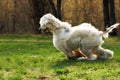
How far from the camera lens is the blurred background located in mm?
28125

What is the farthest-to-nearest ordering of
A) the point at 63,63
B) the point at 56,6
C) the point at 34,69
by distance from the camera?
the point at 56,6, the point at 63,63, the point at 34,69

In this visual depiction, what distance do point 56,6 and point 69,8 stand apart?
1425mm

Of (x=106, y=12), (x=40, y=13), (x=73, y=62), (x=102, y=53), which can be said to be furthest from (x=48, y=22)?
(x=40, y=13)

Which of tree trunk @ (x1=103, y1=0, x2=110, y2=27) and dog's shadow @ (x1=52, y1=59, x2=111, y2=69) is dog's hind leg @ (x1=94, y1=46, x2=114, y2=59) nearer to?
dog's shadow @ (x1=52, y1=59, x2=111, y2=69)

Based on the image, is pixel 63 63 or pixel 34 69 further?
pixel 63 63

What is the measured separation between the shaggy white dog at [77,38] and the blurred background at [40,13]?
1557 centimetres

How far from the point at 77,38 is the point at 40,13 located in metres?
16.5

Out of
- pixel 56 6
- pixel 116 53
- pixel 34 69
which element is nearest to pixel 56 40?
pixel 34 69

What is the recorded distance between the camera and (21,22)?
28.9 metres

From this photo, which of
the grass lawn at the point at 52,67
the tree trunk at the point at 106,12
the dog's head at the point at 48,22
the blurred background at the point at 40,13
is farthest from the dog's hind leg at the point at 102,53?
the blurred background at the point at 40,13

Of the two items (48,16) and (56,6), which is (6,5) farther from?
(48,16)

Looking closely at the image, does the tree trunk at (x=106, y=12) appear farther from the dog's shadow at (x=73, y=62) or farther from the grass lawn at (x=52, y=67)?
the dog's shadow at (x=73, y=62)

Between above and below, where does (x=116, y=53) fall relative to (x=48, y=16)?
below

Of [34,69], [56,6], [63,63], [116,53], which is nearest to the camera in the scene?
[34,69]
